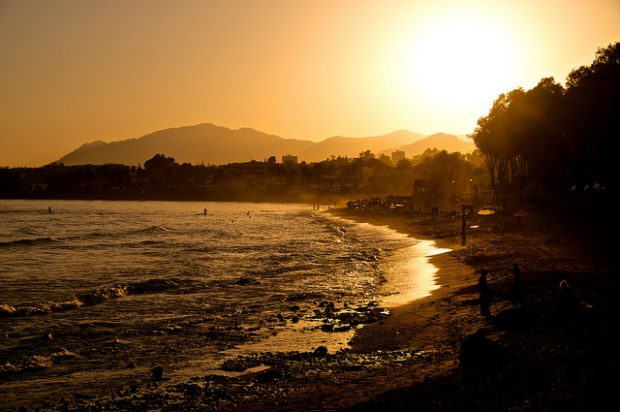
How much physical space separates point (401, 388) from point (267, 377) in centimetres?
306

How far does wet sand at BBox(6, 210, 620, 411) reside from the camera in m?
8.68

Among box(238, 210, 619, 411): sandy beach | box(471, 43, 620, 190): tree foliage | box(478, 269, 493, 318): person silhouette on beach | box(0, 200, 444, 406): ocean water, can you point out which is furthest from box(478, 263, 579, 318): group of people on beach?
box(471, 43, 620, 190): tree foliage

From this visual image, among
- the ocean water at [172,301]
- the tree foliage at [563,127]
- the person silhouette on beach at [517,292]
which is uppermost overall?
the tree foliage at [563,127]

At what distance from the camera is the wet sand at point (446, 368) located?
8.68 metres

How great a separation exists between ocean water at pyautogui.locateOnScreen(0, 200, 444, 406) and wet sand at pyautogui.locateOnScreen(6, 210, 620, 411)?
4.12 ft

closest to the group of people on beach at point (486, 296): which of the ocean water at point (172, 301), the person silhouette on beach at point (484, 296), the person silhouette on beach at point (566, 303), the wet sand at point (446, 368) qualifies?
the person silhouette on beach at point (484, 296)

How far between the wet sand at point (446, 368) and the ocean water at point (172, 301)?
126 centimetres

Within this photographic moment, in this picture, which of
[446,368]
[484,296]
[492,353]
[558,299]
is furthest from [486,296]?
[446,368]

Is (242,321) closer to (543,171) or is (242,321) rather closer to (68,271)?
(68,271)

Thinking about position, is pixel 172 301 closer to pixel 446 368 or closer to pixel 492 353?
pixel 446 368

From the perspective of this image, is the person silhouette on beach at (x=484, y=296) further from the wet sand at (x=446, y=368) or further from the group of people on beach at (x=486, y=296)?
the wet sand at (x=446, y=368)

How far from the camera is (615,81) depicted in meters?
44.3

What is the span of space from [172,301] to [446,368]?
1322 cm

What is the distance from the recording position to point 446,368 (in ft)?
35.1
